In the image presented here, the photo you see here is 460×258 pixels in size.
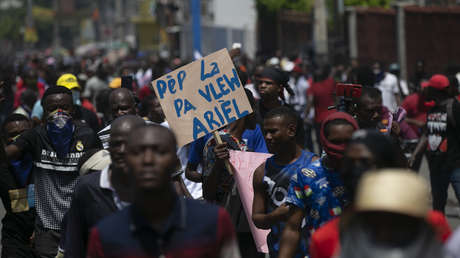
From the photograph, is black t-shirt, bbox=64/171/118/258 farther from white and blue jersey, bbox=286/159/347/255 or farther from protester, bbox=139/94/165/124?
protester, bbox=139/94/165/124

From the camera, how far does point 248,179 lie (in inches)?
234

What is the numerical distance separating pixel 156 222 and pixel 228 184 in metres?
2.95

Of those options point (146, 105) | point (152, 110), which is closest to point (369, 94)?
point (152, 110)

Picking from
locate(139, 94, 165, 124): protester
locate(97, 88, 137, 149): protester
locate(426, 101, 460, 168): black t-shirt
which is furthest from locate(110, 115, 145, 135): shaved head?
locate(426, 101, 460, 168): black t-shirt

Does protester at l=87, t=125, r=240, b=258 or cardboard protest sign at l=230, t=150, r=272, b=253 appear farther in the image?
cardboard protest sign at l=230, t=150, r=272, b=253

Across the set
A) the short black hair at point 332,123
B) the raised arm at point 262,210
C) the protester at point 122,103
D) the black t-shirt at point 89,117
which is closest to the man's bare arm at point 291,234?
the raised arm at point 262,210

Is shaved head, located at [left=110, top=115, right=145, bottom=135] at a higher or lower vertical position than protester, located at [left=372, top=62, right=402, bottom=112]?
higher

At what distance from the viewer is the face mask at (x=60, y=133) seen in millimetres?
5973

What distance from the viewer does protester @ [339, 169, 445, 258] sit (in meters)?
2.88

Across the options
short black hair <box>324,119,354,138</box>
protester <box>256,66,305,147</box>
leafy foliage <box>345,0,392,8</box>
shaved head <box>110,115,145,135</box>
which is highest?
leafy foliage <box>345,0,392,8</box>

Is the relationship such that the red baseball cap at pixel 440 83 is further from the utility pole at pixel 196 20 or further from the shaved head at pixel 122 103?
the utility pole at pixel 196 20

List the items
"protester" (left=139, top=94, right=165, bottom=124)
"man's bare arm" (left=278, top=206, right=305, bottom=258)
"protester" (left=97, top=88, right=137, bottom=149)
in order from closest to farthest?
"man's bare arm" (left=278, top=206, right=305, bottom=258) < "protester" (left=97, top=88, right=137, bottom=149) < "protester" (left=139, top=94, right=165, bottom=124)

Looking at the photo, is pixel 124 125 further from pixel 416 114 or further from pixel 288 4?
pixel 288 4

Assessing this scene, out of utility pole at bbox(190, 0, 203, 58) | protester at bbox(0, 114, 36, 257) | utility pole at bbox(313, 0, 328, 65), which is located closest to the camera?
protester at bbox(0, 114, 36, 257)
